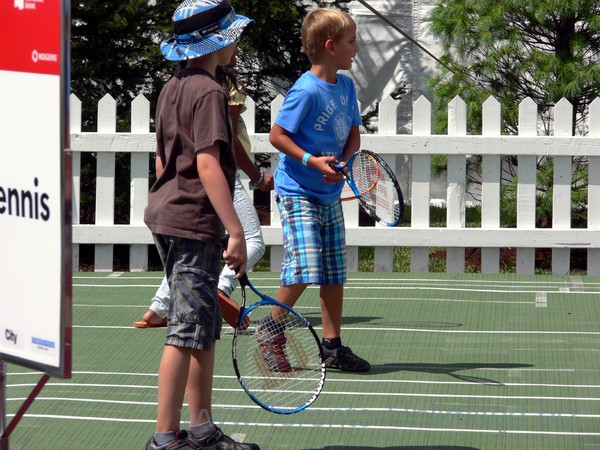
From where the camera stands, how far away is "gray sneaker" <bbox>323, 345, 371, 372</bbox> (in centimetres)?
584

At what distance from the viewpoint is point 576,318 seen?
280 inches

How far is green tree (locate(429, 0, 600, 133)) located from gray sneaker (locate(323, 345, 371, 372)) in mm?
5048

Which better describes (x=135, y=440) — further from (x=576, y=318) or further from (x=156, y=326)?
(x=576, y=318)

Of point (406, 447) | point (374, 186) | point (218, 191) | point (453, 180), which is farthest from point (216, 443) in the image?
point (453, 180)

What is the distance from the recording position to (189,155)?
423cm

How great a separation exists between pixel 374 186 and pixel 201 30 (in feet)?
5.28

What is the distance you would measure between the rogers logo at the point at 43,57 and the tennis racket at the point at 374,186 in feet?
7.56

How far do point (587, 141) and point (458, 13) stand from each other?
8.04 ft

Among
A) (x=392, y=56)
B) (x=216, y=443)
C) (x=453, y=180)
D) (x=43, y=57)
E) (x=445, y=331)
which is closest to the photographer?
(x=43, y=57)

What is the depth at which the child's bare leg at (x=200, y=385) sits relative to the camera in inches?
169

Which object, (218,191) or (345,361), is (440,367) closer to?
(345,361)

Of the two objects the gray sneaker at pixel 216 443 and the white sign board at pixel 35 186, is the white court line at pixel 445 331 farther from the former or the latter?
the white sign board at pixel 35 186

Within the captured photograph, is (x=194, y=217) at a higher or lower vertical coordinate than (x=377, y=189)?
lower

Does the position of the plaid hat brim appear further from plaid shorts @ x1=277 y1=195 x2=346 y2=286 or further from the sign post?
plaid shorts @ x1=277 y1=195 x2=346 y2=286
